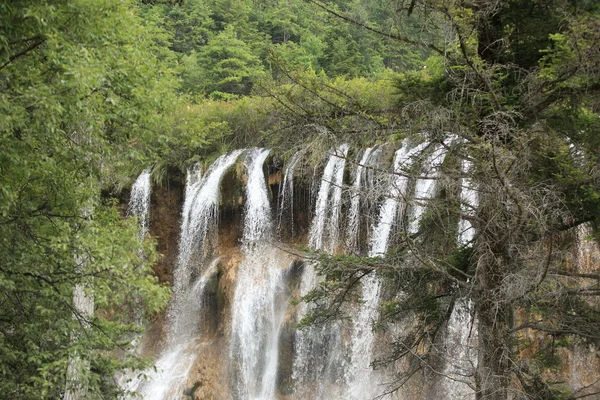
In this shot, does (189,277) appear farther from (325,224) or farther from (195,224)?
(325,224)

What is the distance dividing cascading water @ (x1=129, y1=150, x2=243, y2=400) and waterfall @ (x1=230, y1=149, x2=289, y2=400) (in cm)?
115

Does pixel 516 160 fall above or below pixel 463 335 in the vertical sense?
above

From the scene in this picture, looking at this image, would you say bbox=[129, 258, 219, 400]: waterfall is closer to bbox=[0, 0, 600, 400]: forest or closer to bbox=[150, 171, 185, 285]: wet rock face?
bbox=[150, 171, 185, 285]: wet rock face

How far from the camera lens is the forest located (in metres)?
5.04

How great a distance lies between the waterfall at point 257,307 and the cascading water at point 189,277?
115 cm

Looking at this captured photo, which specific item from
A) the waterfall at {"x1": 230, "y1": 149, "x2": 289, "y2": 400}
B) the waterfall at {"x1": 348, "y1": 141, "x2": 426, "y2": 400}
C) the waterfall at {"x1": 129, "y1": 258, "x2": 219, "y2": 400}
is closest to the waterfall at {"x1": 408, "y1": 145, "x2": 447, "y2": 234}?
the waterfall at {"x1": 348, "y1": 141, "x2": 426, "y2": 400}

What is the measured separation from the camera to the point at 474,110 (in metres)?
5.56

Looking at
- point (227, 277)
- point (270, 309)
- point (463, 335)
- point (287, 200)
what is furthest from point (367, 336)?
point (287, 200)

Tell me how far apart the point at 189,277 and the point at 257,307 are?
2.95 meters

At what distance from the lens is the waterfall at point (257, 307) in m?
14.4

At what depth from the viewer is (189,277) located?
1733cm

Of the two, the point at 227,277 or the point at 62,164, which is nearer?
the point at 62,164

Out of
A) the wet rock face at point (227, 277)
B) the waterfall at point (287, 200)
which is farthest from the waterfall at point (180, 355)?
the waterfall at point (287, 200)

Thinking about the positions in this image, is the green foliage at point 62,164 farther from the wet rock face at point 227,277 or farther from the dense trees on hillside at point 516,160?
the wet rock face at point 227,277
